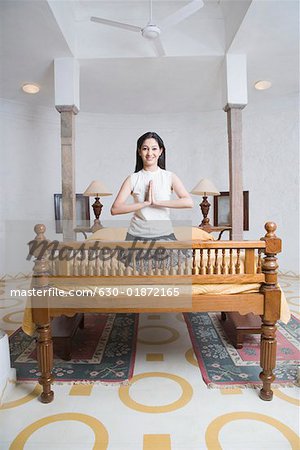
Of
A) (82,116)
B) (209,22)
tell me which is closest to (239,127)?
(209,22)

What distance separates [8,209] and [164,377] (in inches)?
159

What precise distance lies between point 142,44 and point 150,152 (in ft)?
7.14

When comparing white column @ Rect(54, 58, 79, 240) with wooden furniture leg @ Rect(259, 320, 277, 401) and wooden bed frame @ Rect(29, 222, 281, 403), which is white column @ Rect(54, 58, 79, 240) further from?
wooden furniture leg @ Rect(259, 320, 277, 401)

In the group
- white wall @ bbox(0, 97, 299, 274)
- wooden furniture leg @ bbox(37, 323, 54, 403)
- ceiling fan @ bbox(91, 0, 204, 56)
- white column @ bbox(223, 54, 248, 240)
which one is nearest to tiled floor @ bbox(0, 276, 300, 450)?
wooden furniture leg @ bbox(37, 323, 54, 403)

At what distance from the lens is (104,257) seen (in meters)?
1.79

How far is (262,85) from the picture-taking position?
424cm

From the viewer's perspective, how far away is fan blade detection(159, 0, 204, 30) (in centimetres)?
251

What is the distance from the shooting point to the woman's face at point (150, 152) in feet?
6.25

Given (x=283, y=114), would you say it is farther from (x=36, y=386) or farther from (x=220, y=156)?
(x=36, y=386)

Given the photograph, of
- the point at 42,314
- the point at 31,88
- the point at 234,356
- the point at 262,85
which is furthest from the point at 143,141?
the point at 262,85

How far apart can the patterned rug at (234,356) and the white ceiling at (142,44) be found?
9.76ft

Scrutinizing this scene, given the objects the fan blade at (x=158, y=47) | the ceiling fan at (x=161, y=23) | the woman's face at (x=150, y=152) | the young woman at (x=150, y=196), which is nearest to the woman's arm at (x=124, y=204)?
the young woman at (x=150, y=196)

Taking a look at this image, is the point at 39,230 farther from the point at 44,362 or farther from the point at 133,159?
the point at 133,159

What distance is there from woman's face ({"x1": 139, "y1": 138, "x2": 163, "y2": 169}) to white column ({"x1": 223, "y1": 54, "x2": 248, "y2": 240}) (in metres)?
1.94
